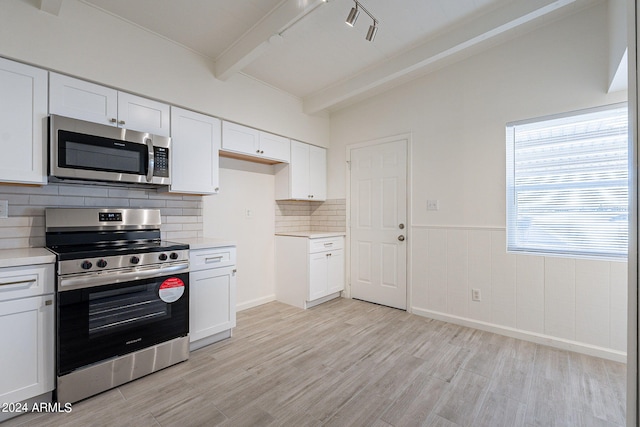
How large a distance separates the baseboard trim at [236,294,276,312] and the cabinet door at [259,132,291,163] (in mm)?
1854

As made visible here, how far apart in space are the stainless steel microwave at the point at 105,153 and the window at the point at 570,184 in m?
3.30

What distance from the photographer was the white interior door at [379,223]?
3.60 meters

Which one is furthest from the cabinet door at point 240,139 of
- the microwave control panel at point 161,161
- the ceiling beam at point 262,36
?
the microwave control panel at point 161,161

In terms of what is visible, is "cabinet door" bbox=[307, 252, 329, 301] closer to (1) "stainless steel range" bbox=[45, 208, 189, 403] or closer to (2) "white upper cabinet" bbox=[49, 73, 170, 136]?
(1) "stainless steel range" bbox=[45, 208, 189, 403]

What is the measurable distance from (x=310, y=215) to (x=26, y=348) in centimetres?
341

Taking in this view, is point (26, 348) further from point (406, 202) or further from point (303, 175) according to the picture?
point (406, 202)

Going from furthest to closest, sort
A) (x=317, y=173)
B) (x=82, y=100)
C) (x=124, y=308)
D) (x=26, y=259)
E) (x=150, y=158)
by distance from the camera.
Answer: (x=317, y=173)
(x=150, y=158)
(x=82, y=100)
(x=124, y=308)
(x=26, y=259)

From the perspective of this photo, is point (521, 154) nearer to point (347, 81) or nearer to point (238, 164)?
point (347, 81)

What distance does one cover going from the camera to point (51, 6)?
6.46 ft

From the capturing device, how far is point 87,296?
6.17ft

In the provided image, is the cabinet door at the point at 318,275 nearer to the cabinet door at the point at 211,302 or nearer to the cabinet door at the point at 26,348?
the cabinet door at the point at 211,302

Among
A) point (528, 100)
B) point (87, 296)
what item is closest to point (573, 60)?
point (528, 100)

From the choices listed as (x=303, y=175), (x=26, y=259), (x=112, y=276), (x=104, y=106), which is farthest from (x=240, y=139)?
(x=26, y=259)

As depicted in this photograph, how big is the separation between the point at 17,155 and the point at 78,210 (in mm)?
526
